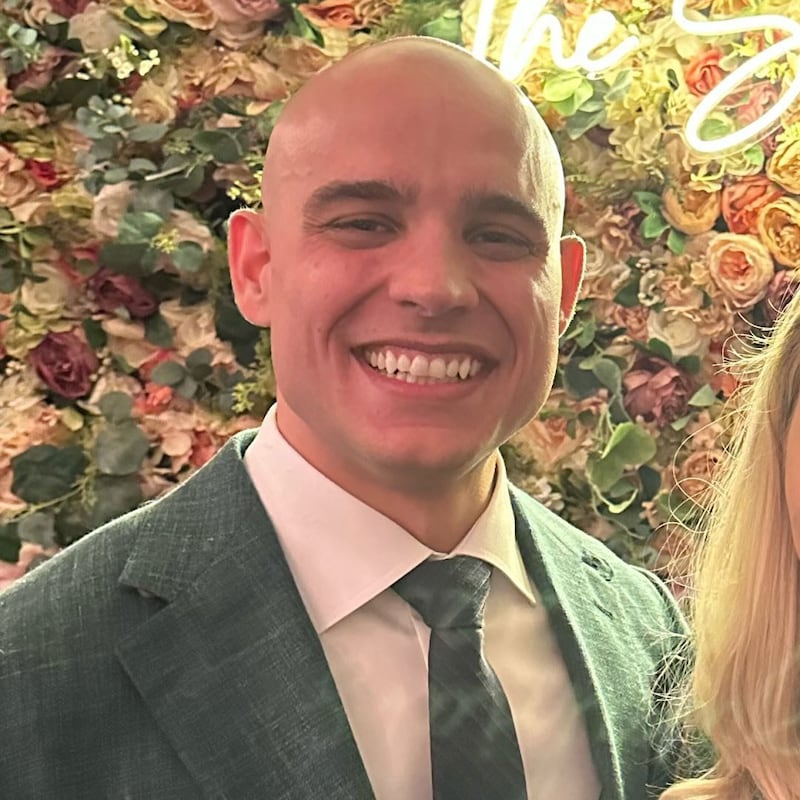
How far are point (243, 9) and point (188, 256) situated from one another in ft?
1.35

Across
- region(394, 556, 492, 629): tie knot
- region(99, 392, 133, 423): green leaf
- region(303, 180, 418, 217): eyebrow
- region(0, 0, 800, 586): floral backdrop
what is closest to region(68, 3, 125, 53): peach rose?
region(0, 0, 800, 586): floral backdrop

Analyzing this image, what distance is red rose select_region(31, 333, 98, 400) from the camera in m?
1.64

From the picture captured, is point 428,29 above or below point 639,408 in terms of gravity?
above

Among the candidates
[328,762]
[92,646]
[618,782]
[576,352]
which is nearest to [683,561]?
[576,352]

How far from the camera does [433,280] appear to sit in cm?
92

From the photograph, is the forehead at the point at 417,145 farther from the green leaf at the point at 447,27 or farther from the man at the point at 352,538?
the green leaf at the point at 447,27

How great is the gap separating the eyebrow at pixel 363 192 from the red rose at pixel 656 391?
41.1 inches

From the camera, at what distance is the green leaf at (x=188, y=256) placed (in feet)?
5.47

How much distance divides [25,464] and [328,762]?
36.3 inches

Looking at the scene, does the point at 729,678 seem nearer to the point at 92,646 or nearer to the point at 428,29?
the point at 92,646

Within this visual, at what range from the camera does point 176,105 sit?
1680mm

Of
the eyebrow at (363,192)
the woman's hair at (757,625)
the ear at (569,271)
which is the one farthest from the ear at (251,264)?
the woman's hair at (757,625)

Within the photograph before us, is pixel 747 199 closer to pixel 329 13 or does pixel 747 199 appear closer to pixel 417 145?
pixel 329 13

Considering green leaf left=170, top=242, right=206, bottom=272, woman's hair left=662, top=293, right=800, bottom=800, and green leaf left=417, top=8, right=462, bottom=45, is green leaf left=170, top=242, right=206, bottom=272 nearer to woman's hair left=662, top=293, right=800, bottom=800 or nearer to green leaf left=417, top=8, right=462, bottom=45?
green leaf left=417, top=8, right=462, bottom=45
